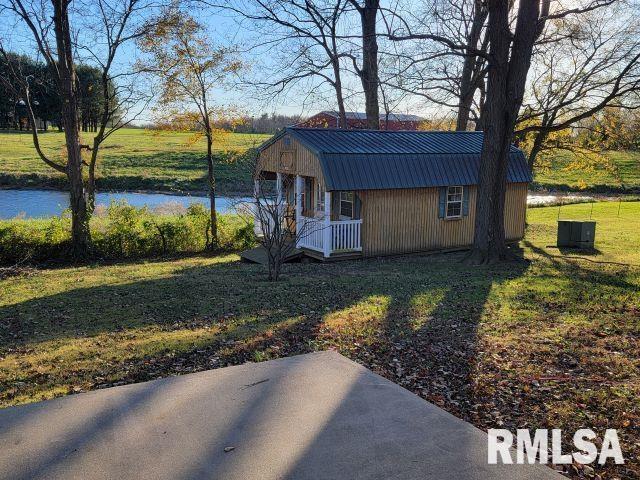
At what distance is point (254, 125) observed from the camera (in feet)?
74.2

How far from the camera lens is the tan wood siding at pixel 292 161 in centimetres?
1546

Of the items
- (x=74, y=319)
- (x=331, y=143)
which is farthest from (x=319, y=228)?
(x=74, y=319)

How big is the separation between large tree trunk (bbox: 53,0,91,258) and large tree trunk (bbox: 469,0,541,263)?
11698 mm

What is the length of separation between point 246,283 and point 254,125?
12181mm

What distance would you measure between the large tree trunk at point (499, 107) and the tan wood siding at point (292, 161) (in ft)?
14.6

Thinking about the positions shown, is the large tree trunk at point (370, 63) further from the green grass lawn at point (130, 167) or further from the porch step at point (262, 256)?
the green grass lawn at point (130, 167)

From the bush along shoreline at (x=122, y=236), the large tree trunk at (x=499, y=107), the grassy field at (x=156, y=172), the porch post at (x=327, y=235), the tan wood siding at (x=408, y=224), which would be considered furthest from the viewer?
the grassy field at (x=156, y=172)

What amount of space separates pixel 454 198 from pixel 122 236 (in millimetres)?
10788

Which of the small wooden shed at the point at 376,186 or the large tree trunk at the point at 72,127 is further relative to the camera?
the large tree trunk at the point at 72,127

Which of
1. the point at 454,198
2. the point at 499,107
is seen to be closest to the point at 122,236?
Answer: the point at 454,198

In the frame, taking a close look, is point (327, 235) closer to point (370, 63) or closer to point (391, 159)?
point (391, 159)

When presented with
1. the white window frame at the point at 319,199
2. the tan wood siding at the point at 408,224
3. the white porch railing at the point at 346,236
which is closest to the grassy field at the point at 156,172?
the white window frame at the point at 319,199

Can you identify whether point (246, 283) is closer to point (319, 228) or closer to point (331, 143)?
point (319, 228)

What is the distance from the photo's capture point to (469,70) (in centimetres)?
2323
